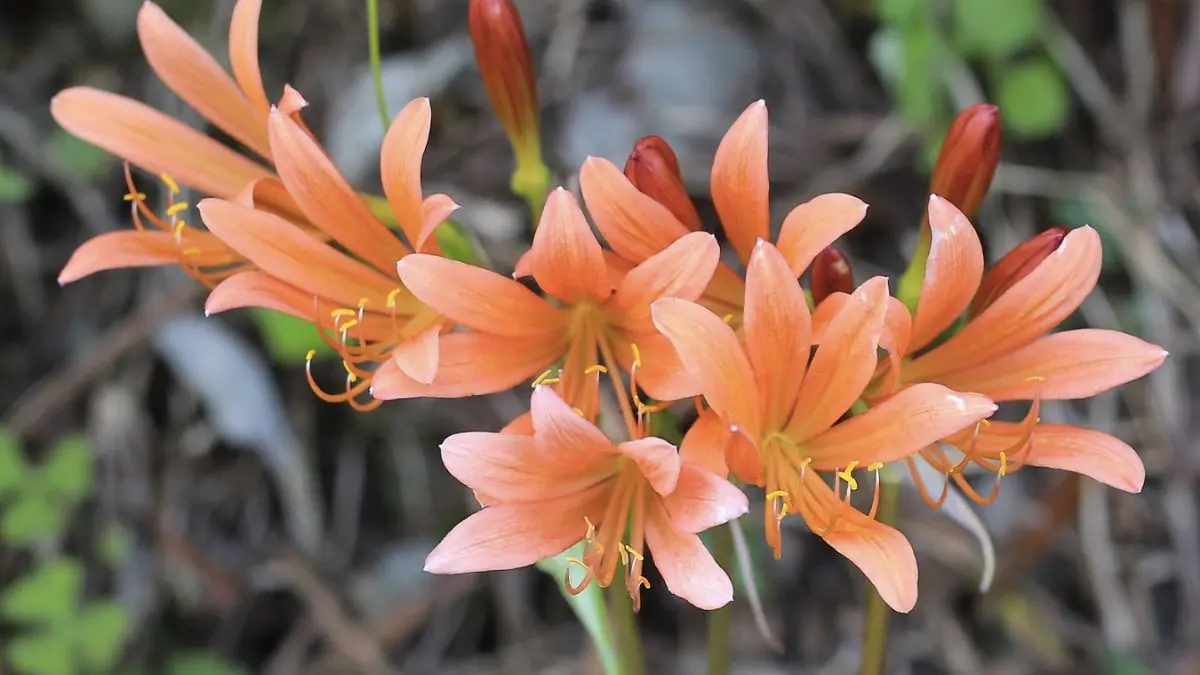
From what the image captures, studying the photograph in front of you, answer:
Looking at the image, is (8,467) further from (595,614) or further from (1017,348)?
(1017,348)

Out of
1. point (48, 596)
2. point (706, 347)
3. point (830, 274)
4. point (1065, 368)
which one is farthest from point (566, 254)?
point (48, 596)

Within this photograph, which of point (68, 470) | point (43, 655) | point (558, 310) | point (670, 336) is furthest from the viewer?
point (68, 470)

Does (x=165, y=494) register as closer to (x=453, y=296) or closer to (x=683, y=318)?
(x=453, y=296)

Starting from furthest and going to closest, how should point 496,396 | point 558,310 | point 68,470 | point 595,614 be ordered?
point 496,396
point 68,470
point 595,614
point 558,310

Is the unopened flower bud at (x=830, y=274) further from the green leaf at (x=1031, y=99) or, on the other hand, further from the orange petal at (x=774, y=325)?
the green leaf at (x=1031, y=99)

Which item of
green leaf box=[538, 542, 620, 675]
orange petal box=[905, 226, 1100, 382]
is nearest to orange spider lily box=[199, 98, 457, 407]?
green leaf box=[538, 542, 620, 675]

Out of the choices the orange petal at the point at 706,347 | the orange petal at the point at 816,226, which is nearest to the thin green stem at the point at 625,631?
the orange petal at the point at 706,347

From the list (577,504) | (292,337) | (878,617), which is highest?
(577,504)
